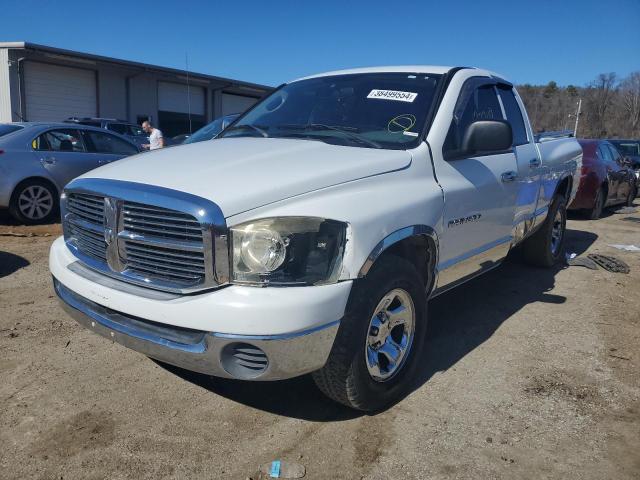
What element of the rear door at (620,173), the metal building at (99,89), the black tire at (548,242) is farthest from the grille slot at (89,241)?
the metal building at (99,89)

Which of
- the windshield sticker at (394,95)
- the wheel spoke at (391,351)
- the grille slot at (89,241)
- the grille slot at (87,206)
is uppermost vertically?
the windshield sticker at (394,95)

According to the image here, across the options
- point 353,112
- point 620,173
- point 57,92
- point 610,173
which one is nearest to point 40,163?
point 353,112

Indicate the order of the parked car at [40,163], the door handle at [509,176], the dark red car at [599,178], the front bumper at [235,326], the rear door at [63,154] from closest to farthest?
the front bumper at [235,326] < the door handle at [509,176] < the parked car at [40,163] < the rear door at [63,154] < the dark red car at [599,178]

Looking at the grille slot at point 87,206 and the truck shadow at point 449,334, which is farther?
the truck shadow at point 449,334

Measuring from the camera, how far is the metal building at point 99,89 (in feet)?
65.8

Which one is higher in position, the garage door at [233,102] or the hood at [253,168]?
the garage door at [233,102]

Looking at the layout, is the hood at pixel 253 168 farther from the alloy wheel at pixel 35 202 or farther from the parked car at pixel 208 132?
the alloy wheel at pixel 35 202

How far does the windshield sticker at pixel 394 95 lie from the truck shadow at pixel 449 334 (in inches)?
69.7

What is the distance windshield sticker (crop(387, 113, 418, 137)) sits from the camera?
343 cm

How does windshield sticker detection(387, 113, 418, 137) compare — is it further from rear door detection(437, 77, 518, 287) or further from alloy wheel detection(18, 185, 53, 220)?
alloy wheel detection(18, 185, 53, 220)

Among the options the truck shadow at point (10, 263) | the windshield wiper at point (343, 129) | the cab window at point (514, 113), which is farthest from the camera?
the truck shadow at point (10, 263)

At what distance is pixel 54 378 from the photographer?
10.8 ft

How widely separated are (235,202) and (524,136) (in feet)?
11.4

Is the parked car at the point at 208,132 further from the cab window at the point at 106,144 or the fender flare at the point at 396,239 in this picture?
the fender flare at the point at 396,239
